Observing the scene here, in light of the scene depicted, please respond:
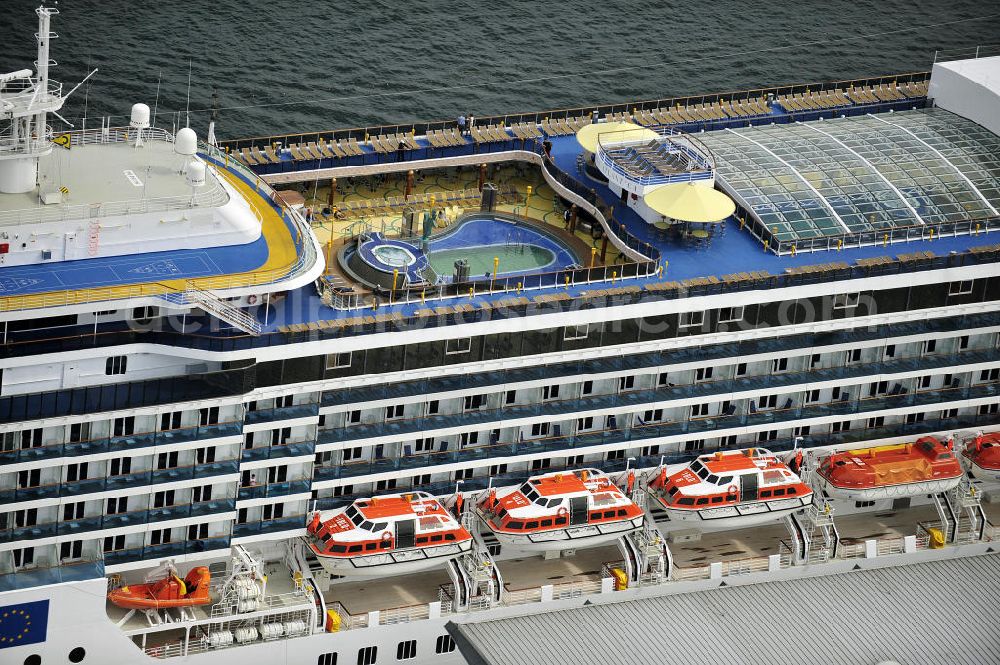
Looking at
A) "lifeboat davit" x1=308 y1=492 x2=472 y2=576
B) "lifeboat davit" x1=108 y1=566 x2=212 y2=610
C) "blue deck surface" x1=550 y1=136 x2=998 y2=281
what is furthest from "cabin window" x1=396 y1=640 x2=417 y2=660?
"blue deck surface" x1=550 y1=136 x2=998 y2=281

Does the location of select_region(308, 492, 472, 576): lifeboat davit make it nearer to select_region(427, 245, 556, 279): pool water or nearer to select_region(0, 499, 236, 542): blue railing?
select_region(0, 499, 236, 542): blue railing

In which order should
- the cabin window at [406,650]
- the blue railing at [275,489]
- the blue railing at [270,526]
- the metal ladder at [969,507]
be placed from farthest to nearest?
the metal ladder at [969,507], the cabin window at [406,650], the blue railing at [270,526], the blue railing at [275,489]

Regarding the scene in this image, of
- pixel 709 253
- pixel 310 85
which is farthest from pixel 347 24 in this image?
pixel 709 253

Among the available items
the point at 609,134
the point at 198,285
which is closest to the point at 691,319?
the point at 609,134

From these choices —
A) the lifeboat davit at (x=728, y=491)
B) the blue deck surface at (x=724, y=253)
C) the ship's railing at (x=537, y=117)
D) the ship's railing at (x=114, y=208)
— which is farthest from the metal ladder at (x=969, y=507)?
the ship's railing at (x=114, y=208)

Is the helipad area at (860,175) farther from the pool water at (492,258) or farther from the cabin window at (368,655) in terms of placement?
the cabin window at (368,655)

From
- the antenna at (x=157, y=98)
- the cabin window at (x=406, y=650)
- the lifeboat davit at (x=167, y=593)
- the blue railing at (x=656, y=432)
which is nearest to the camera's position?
the lifeboat davit at (x=167, y=593)

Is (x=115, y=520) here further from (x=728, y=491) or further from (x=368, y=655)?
(x=728, y=491)

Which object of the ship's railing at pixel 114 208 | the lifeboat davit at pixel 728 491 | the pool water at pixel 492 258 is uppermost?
the ship's railing at pixel 114 208
